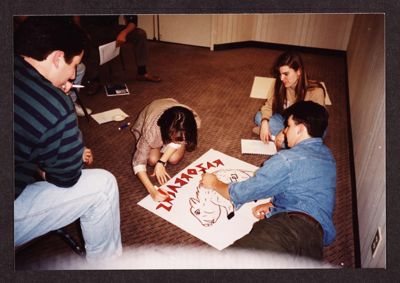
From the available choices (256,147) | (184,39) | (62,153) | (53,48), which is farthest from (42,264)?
(184,39)

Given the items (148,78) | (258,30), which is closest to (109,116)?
(148,78)

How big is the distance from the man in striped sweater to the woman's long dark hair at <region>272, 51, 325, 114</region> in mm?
1154

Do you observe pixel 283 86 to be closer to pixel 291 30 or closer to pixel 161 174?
pixel 161 174

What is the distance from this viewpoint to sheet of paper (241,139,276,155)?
196 cm

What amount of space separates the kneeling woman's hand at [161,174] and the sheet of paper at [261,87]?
4.36 feet

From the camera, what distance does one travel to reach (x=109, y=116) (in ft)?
7.71

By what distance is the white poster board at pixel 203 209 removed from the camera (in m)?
1.37

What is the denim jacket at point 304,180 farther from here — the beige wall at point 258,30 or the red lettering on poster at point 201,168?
the beige wall at point 258,30

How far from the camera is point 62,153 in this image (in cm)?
102


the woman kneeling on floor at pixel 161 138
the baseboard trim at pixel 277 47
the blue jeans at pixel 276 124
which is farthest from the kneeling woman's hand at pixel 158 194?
the baseboard trim at pixel 277 47

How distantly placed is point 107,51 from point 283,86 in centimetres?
139

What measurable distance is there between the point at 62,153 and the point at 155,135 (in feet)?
2.19

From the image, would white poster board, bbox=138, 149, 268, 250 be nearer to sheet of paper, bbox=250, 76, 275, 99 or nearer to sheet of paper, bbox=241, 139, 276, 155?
sheet of paper, bbox=241, 139, 276, 155

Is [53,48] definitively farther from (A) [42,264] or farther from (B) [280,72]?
(B) [280,72]
